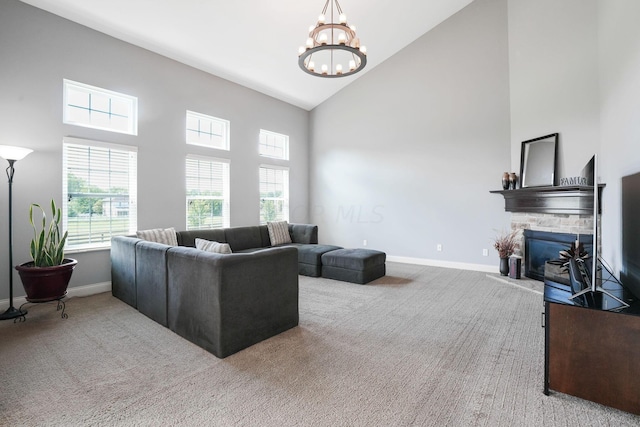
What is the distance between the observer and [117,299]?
3.92 m

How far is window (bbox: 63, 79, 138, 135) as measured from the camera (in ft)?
13.2

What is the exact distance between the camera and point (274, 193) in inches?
276

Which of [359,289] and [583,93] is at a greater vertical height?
[583,93]

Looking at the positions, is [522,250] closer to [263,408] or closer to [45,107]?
[263,408]

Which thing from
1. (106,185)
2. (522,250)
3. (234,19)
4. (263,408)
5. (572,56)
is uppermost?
(234,19)

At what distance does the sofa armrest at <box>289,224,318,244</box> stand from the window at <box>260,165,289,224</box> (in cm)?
87

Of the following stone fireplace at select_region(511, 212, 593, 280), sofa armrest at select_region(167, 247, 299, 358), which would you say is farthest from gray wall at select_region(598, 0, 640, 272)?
sofa armrest at select_region(167, 247, 299, 358)

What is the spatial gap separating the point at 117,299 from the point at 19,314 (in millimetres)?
906

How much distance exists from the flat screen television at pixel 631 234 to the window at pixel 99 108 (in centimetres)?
577

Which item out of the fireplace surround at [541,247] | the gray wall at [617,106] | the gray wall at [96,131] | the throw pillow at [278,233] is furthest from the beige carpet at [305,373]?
the throw pillow at [278,233]

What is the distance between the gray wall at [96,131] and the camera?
3.56 metres

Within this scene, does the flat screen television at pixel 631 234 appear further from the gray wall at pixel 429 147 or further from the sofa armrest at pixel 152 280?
the sofa armrest at pixel 152 280

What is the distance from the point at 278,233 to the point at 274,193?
4.39 feet

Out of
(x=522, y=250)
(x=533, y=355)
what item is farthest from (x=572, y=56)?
(x=533, y=355)
